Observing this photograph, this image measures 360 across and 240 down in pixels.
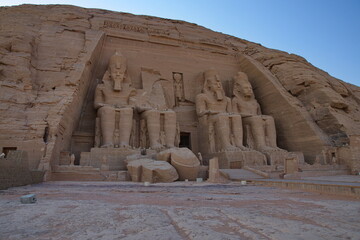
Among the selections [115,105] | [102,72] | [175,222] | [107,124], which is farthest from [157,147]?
[175,222]

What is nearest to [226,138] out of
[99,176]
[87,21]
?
[99,176]

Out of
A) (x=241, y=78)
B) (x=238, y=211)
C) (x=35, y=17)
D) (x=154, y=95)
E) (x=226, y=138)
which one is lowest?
(x=238, y=211)

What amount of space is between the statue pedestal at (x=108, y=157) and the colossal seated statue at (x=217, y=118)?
3048 mm

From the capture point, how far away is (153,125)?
9844mm

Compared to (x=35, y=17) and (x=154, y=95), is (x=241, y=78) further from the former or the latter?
(x=35, y=17)

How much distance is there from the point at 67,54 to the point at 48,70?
3.52 ft

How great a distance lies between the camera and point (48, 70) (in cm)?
899

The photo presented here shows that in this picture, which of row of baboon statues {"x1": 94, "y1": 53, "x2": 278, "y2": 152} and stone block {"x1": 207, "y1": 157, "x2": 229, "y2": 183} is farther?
row of baboon statues {"x1": 94, "y1": 53, "x2": 278, "y2": 152}

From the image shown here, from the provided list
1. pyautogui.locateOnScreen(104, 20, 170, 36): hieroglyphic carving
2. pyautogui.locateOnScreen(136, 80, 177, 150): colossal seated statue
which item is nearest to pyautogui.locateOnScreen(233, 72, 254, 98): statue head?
pyautogui.locateOnScreen(136, 80, 177, 150): colossal seated statue

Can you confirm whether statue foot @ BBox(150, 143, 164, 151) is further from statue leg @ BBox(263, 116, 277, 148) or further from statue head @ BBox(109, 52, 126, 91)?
statue leg @ BBox(263, 116, 277, 148)

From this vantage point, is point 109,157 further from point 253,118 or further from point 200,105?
point 253,118

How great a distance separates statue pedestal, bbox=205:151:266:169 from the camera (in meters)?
9.39

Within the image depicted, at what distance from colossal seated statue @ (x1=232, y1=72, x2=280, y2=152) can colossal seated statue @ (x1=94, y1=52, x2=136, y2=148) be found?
478 centimetres

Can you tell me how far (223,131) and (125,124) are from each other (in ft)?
12.2
